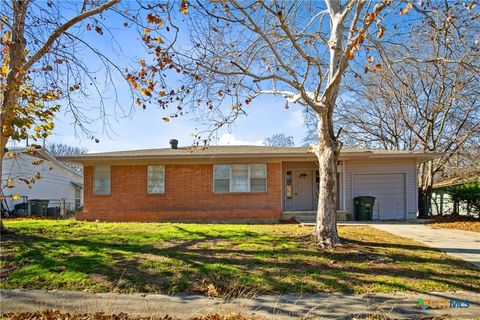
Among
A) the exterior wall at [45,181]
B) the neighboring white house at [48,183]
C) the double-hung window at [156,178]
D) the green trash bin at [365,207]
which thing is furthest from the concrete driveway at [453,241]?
the exterior wall at [45,181]

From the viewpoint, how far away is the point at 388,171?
16.6 m

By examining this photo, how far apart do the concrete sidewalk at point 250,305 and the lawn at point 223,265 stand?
27 centimetres

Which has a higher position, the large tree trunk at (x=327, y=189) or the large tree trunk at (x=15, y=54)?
the large tree trunk at (x=15, y=54)

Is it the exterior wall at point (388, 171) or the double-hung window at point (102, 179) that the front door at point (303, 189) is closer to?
the exterior wall at point (388, 171)

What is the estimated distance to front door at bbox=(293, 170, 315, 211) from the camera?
17438 millimetres

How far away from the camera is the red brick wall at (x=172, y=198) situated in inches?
621

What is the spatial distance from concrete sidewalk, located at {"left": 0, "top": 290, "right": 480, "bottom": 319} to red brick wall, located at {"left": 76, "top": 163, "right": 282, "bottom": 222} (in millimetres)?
10316

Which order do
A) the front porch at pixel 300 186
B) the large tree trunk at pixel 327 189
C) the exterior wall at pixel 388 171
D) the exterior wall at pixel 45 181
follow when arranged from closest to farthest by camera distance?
the large tree trunk at pixel 327 189
the exterior wall at pixel 388 171
the front porch at pixel 300 186
the exterior wall at pixel 45 181

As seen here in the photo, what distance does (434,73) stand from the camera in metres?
18.7

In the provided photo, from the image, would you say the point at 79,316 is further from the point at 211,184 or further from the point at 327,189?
the point at 211,184

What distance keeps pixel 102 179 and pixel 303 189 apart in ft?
31.2

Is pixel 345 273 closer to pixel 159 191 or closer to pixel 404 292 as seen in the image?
pixel 404 292

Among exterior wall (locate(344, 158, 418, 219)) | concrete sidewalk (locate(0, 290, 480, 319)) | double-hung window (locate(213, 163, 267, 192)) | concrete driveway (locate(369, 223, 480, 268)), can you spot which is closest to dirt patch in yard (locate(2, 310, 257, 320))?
concrete sidewalk (locate(0, 290, 480, 319))

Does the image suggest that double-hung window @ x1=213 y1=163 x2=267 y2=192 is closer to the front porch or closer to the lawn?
the front porch
